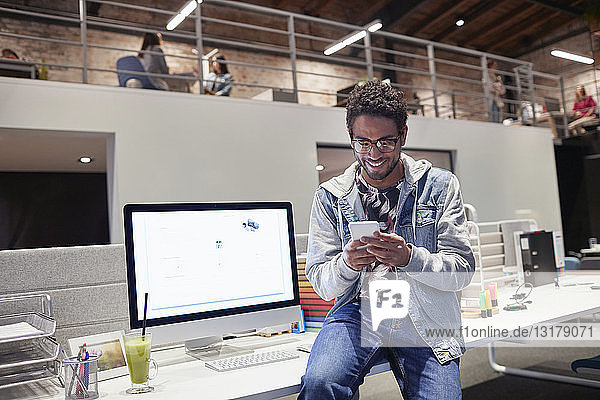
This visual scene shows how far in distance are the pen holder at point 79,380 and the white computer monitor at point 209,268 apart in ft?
0.71

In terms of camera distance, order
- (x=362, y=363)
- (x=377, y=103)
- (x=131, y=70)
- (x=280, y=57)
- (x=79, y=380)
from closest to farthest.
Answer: (x=79, y=380) < (x=362, y=363) < (x=377, y=103) < (x=131, y=70) < (x=280, y=57)

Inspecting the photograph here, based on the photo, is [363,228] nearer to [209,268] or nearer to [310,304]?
[209,268]

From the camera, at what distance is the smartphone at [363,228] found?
1.18 metres

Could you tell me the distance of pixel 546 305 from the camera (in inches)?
74.6

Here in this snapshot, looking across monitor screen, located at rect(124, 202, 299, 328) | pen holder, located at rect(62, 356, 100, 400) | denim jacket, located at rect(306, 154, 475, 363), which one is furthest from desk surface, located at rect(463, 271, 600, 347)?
pen holder, located at rect(62, 356, 100, 400)

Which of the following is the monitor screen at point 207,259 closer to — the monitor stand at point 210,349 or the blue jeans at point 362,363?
the monitor stand at point 210,349

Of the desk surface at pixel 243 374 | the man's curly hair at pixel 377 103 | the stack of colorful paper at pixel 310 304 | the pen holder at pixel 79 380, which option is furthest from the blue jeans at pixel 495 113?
the pen holder at pixel 79 380

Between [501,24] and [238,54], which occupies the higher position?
[501,24]

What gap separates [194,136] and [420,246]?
332cm

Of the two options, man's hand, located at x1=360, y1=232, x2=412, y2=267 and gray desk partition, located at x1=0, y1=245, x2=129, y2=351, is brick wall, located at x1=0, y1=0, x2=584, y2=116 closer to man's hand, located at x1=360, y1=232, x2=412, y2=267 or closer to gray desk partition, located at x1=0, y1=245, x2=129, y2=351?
gray desk partition, located at x1=0, y1=245, x2=129, y2=351

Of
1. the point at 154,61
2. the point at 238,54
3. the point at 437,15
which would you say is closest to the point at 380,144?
the point at 154,61

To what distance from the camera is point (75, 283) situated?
1471 millimetres

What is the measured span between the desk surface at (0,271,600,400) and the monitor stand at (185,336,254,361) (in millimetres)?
26

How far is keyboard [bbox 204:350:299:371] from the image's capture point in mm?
1314
